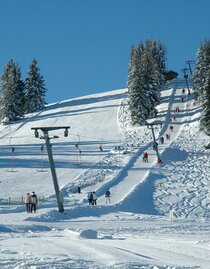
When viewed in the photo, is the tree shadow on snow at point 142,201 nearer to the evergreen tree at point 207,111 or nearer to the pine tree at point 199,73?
the evergreen tree at point 207,111

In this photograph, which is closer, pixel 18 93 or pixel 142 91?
pixel 142 91

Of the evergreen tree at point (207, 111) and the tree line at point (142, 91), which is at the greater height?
the tree line at point (142, 91)

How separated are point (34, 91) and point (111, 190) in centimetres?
5131

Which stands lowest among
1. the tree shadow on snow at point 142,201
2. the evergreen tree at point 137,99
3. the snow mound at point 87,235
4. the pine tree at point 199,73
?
the snow mound at point 87,235

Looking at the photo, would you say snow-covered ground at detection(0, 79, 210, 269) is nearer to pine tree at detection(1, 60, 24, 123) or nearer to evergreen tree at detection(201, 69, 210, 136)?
evergreen tree at detection(201, 69, 210, 136)

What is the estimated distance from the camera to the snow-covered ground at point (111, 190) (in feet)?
34.0

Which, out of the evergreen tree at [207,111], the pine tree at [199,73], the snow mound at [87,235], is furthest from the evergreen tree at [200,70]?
the snow mound at [87,235]

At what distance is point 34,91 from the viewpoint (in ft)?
279

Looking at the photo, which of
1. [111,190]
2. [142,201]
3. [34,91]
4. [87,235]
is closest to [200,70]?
[34,91]

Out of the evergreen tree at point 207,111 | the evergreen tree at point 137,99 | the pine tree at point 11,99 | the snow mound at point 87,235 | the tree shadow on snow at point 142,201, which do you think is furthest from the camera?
the pine tree at point 11,99

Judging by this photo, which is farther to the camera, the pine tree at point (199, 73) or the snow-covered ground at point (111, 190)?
the pine tree at point (199, 73)

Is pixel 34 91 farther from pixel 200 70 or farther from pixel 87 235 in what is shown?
pixel 87 235

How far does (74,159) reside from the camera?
160ft

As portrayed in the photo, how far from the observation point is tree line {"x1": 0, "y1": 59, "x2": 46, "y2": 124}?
7962 centimetres
